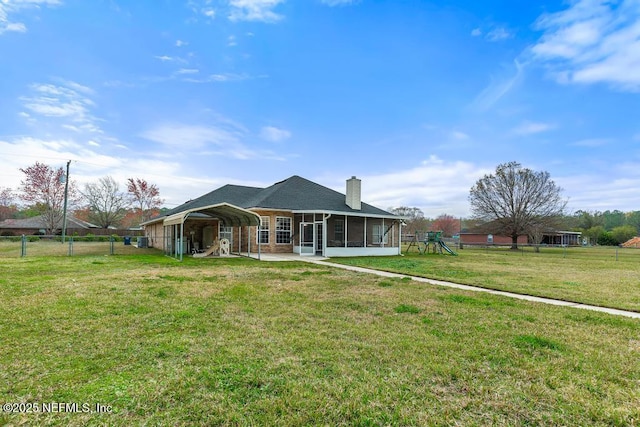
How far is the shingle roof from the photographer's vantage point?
66.0 ft

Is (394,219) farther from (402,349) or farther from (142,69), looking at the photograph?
(402,349)

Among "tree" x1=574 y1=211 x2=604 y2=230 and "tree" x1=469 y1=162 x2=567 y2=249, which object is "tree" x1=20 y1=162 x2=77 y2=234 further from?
"tree" x1=574 y1=211 x2=604 y2=230

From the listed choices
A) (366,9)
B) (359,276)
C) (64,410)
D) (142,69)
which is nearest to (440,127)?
(366,9)

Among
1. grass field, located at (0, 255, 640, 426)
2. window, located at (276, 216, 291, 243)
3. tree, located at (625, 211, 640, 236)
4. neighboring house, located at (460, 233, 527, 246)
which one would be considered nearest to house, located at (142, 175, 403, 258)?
window, located at (276, 216, 291, 243)

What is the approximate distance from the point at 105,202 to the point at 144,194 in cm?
517

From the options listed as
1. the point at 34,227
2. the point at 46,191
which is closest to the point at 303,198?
the point at 46,191

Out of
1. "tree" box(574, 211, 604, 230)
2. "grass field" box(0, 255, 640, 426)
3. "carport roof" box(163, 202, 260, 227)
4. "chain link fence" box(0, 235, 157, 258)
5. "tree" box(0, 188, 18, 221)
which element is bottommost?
"grass field" box(0, 255, 640, 426)

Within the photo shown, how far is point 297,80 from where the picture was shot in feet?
56.6

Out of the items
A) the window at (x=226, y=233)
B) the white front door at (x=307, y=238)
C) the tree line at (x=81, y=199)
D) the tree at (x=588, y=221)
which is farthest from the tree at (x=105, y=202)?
the tree at (x=588, y=221)

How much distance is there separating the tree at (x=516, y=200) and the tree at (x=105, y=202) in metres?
46.2

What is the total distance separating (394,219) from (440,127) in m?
6.73

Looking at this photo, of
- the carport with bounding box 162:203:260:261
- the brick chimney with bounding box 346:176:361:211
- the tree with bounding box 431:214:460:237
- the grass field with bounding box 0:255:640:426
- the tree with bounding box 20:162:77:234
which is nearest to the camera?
the grass field with bounding box 0:255:640:426

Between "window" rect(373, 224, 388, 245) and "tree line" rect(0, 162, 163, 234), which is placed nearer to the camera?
"window" rect(373, 224, 388, 245)

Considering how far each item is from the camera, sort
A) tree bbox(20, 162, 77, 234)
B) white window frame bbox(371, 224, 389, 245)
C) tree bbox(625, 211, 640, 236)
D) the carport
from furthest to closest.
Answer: tree bbox(625, 211, 640, 236), tree bbox(20, 162, 77, 234), white window frame bbox(371, 224, 389, 245), the carport
